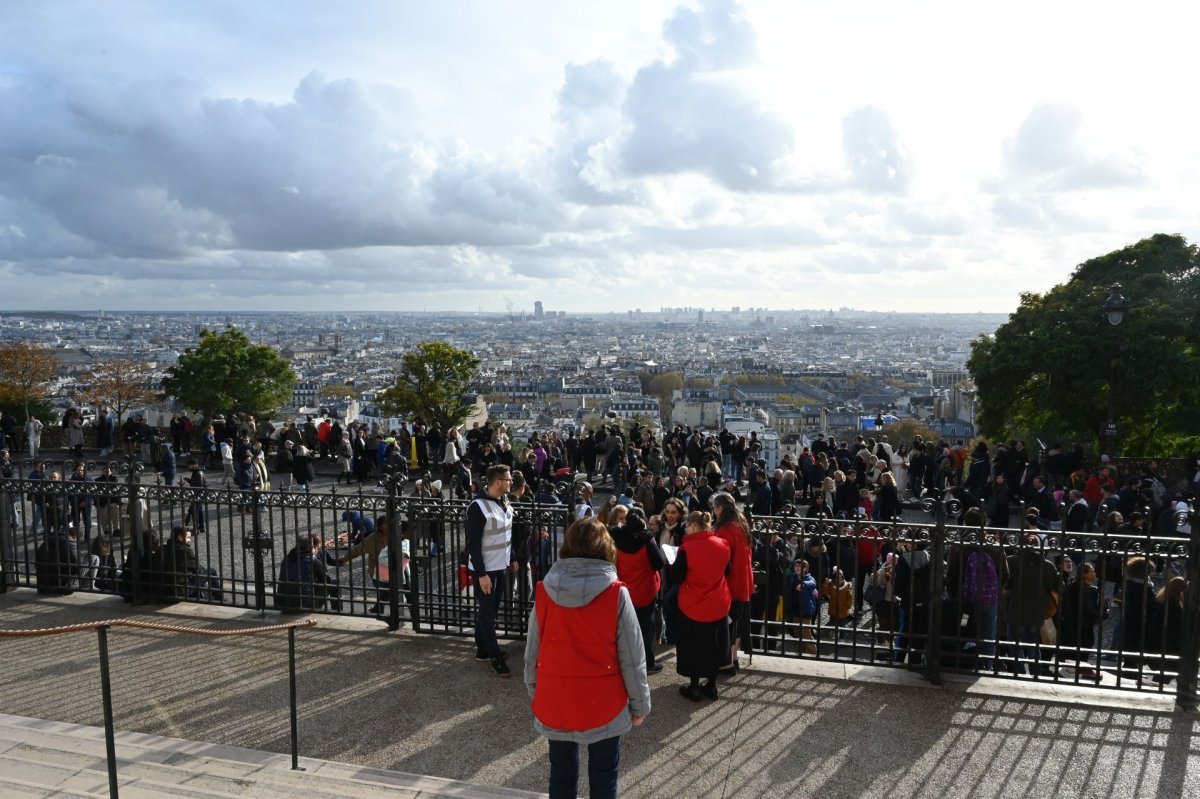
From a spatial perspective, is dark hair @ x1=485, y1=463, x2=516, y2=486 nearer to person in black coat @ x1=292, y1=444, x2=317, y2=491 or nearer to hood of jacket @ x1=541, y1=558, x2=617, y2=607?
hood of jacket @ x1=541, y1=558, x2=617, y2=607

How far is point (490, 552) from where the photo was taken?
22.5 ft

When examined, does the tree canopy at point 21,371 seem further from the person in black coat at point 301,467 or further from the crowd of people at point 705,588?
the crowd of people at point 705,588

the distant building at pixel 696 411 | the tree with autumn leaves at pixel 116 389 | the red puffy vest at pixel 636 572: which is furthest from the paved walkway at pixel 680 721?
the distant building at pixel 696 411

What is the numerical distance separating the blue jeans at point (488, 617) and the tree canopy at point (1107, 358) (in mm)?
19736

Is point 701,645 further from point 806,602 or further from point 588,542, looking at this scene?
point 806,602

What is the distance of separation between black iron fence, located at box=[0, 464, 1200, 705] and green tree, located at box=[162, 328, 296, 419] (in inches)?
1171

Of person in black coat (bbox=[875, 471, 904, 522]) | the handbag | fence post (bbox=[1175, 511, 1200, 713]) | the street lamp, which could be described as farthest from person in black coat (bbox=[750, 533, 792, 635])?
the street lamp

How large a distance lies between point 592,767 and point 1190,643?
4.61 meters

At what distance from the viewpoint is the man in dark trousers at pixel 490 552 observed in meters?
6.69

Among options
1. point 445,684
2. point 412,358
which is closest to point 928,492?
point 445,684

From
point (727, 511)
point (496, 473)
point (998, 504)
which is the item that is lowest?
point (998, 504)

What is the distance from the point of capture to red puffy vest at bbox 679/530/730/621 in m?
6.16

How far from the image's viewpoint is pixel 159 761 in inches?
214

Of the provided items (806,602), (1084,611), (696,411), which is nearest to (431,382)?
(806,602)
